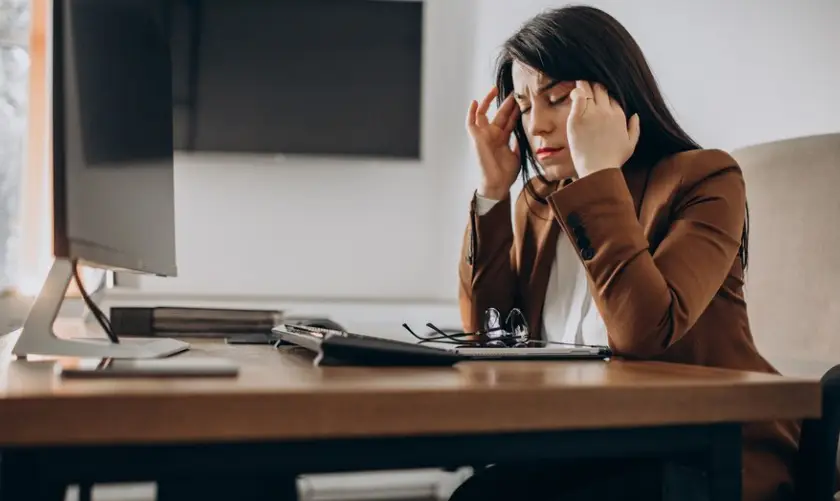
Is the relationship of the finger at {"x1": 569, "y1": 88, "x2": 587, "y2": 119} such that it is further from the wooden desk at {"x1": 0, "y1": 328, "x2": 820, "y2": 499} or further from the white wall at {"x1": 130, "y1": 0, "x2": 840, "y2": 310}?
the white wall at {"x1": 130, "y1": 0, "x2": 840, "y2": 310}

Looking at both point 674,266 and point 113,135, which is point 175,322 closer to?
point 113,135

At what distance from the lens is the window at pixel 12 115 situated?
98.7 inches

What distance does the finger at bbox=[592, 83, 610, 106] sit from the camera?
1002 millimetres

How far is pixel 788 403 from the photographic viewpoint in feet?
1.76

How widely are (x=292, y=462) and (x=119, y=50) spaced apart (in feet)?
1.80

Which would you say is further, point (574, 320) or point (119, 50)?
point (574, 320)

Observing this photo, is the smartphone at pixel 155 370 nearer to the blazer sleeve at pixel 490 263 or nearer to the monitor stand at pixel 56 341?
the monitor stand at pixel 56 341

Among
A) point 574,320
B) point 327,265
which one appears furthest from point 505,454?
point 327,265

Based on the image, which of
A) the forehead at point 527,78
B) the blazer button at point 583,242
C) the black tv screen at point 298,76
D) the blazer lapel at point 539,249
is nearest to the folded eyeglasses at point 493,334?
the blazer lapel at point 539,249

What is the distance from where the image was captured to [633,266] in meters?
0.82

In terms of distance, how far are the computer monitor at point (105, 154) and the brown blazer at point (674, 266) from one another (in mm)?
479

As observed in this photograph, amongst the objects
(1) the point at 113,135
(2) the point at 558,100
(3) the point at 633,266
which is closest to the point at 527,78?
(2) the point at 558,100

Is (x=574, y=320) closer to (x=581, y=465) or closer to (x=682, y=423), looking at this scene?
(x=581, y=465)

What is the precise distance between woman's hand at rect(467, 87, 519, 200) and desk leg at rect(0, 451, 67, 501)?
3.06ft
